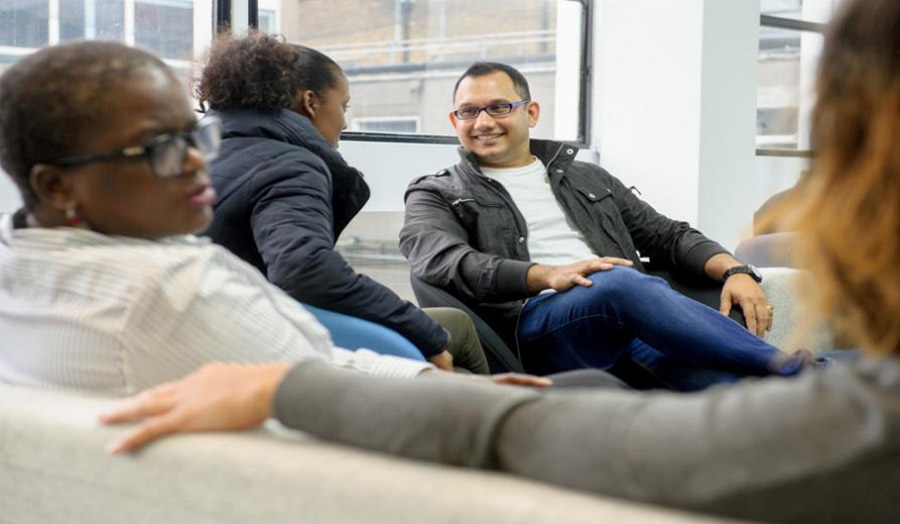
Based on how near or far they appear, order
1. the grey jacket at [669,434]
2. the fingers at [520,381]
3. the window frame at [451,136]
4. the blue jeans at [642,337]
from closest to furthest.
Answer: the grey jacket at [669,434] < the fingers at [520,381] < the blue jeans at [642,337] < the window frame at [451,136]

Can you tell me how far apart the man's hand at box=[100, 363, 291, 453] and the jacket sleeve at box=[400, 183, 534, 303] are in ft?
7.24

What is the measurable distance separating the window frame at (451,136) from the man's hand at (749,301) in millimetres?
1600

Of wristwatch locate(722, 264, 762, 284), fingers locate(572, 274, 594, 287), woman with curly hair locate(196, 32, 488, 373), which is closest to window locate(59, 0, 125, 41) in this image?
woman with curly hair locate(196, 32, 488, 373)

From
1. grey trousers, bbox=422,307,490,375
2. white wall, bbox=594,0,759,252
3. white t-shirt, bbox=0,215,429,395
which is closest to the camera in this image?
white t-shirt, bbox=0,215,429,395

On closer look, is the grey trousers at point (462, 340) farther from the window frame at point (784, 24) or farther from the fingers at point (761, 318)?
the window frame at point (784, 24)

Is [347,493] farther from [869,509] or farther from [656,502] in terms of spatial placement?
[869,509]

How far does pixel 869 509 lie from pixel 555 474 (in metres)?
0.26

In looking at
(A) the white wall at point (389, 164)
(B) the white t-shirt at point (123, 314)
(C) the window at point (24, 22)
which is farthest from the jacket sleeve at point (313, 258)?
(A) the white wall at point (389, 164)

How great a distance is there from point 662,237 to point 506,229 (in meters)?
0.64

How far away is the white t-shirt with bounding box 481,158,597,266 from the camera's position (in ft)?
12.5

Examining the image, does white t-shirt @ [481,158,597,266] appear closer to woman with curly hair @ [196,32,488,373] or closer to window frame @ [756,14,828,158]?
woman with curly hair @ [196,32,488,373]

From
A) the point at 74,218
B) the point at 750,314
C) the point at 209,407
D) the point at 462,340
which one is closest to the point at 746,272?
the point at 750,314

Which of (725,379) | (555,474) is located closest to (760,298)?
(725,379)

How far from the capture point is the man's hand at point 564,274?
3.29 metres
